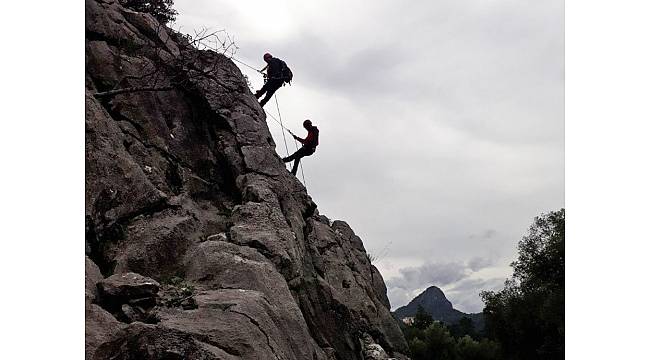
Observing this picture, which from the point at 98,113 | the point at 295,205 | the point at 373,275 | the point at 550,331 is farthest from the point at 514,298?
the point at 98,113

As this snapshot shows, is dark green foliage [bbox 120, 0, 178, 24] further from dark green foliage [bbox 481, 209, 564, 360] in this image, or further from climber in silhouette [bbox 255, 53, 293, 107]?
dark green foliage [bbox 481, 209, 564, 360]

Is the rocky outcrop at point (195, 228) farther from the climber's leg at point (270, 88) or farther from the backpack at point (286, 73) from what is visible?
the backpack at point (286, 73)

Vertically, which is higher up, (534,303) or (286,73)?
(286,73)

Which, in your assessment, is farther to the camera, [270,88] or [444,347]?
[444,347]

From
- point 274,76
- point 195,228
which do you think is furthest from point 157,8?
point 195,228

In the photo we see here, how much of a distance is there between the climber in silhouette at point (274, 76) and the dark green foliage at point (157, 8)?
385 centimetres

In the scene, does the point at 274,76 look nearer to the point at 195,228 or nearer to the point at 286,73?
the point at 286,73

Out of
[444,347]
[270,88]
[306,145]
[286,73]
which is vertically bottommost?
[444,347]

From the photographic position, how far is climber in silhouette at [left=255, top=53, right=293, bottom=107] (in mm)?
20797

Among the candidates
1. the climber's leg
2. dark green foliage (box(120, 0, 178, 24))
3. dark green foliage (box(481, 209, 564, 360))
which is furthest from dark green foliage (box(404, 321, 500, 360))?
dark green foliage (box(120, 0, 178, 24))

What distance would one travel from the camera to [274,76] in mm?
20844

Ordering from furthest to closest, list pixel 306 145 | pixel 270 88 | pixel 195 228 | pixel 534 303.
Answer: pixel 534 303 < pixel 270 88 < pixel 306 145 < pixel 195 228

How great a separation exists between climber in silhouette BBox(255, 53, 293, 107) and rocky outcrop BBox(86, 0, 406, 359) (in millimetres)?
1698

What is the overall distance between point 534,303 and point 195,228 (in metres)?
25.4
